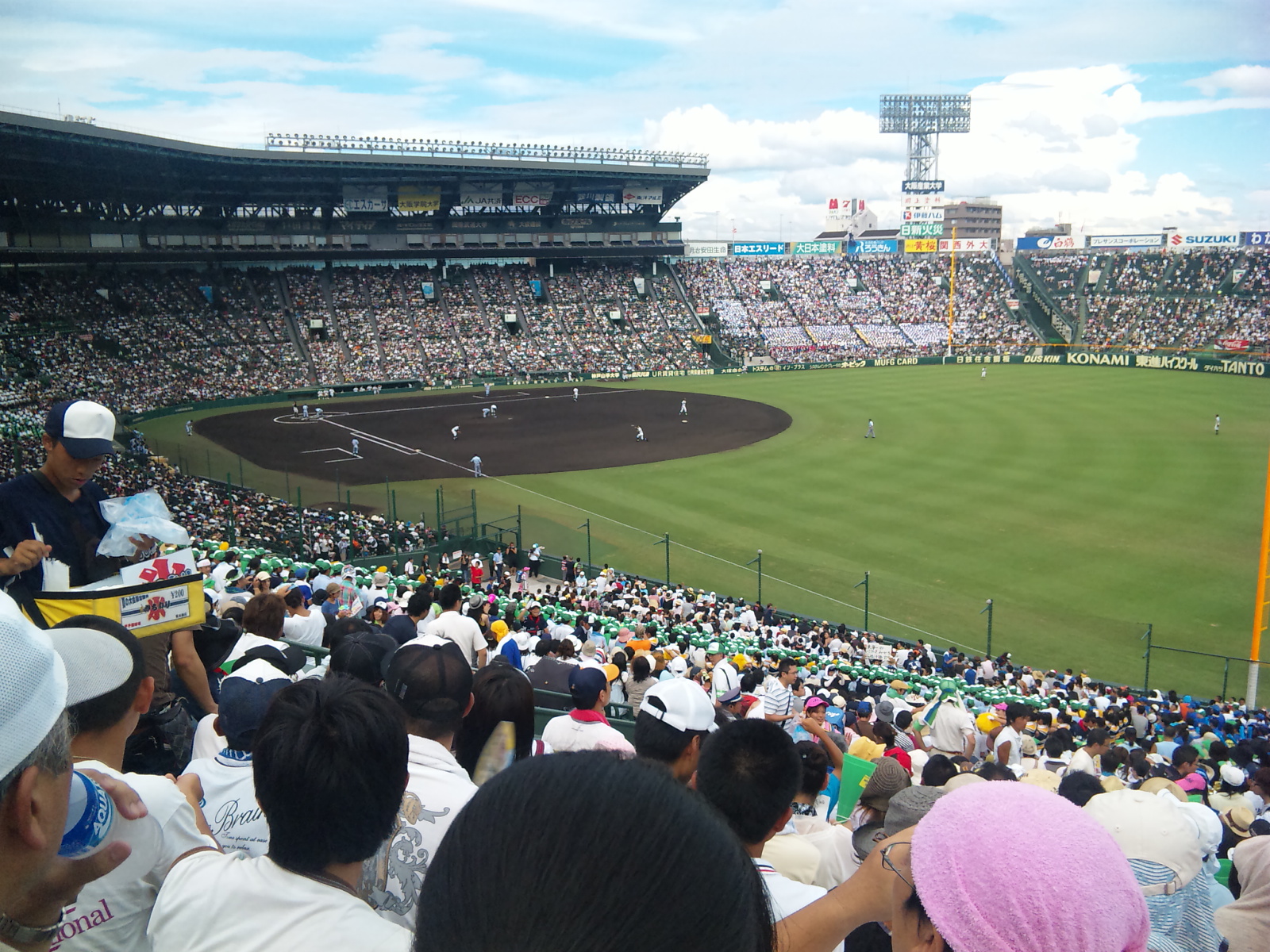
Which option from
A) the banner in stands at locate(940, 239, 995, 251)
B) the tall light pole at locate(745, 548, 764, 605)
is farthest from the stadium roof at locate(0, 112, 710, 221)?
the tall light pole at locate(745, 548, 764, 605)

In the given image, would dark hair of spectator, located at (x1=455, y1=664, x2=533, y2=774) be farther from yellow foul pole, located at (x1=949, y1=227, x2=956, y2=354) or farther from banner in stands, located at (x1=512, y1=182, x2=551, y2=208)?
yellow foul pole, located at (x1=949, y1=227, x2=956, y2=354)

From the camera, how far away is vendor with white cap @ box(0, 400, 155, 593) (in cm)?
513

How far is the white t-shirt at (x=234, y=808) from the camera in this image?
396cm

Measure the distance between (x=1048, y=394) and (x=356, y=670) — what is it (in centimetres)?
5733

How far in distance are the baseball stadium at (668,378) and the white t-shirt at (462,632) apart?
574 inches

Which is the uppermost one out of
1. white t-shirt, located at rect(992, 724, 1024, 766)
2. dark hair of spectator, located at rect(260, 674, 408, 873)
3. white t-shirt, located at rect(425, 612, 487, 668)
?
dark hair of spectator, located at rect(260, 674, 408, 873)

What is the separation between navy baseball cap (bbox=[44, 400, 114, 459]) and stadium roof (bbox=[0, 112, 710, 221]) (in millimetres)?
47745

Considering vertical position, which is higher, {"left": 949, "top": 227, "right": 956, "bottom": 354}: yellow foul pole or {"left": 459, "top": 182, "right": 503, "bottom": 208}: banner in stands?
{"left": 459, "top": 182, "right": 503, "bottom": 208}: banner in stands

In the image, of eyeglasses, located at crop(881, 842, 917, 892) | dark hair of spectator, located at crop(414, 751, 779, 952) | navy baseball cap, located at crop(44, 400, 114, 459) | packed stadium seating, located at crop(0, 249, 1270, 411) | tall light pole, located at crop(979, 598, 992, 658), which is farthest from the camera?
packed stadium seating, located at crop(0, 249, 1270, 411)

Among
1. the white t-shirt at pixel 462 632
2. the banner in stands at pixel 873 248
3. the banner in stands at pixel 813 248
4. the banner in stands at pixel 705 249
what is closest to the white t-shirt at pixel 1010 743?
the white t-shirt at pixel 462 632

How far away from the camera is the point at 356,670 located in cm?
582

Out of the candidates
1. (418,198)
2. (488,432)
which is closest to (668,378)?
(488,432)

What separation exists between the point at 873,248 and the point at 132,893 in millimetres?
101254

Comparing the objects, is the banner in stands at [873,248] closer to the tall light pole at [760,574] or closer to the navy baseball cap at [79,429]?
the tall light pole at [760,574]
